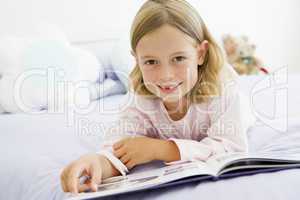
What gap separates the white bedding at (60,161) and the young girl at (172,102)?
75 mm

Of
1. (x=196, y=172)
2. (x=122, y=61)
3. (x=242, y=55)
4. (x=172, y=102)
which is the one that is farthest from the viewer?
(x=242, y=55)

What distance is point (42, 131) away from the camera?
43.6 inches

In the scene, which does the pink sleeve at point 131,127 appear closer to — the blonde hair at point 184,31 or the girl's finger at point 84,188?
the blonde hair at point 184,31

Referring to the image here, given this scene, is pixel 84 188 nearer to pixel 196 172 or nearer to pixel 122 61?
pixel 196 172

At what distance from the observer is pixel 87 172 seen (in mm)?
727

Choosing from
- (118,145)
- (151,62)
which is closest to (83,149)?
(118,145)

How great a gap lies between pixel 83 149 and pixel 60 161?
10 centimetres

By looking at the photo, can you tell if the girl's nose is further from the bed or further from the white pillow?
the white pillow

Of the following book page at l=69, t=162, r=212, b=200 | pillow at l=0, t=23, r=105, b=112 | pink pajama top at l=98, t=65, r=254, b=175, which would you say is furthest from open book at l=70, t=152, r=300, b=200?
pillow at l=0, t=23, r=105, b=112

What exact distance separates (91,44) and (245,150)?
1.32 m

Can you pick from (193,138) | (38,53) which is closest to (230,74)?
(193,138)

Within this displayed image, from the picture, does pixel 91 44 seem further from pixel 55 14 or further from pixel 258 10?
pixel 258 10

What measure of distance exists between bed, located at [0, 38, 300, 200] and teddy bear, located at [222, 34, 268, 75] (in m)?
1.03

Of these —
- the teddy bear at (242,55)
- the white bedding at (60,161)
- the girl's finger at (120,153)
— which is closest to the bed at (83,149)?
the white bedding at (60,161)
